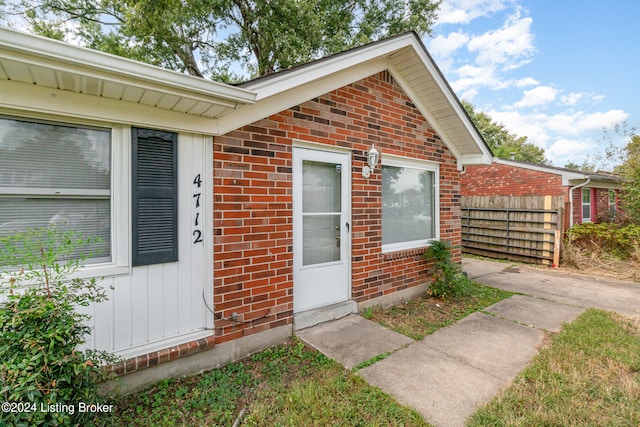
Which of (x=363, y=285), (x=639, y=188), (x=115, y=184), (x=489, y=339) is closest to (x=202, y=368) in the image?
(x=115, y=184)

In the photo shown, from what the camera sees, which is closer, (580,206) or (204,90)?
(204,90)

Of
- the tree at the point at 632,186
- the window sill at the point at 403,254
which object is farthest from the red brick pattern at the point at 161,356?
the tree at the point at 632,186

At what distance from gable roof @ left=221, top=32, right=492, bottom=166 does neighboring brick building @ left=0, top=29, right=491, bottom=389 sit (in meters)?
0.02

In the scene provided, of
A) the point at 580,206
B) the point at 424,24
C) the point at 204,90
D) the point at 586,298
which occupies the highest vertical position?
the point at 424,24

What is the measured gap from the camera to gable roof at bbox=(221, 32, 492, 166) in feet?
10.1

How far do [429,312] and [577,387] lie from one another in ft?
6.49

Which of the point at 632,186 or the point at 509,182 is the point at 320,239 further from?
the point at 509,182

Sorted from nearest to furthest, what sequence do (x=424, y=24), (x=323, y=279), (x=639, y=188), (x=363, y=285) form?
(x=323, y=279) < (x=363, y=285) < (x=639, y=188) < (x=424, y=24)

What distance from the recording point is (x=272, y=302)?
10.9 ft

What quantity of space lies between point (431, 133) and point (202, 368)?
5.06 m

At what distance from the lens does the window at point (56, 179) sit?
6.95ft

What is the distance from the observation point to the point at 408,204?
5.11 metres

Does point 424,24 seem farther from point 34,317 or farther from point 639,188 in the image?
point 34,317

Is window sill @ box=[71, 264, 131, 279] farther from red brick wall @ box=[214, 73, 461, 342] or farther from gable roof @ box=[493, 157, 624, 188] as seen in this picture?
gable roof @ box=[493, 157, 624, 188]
